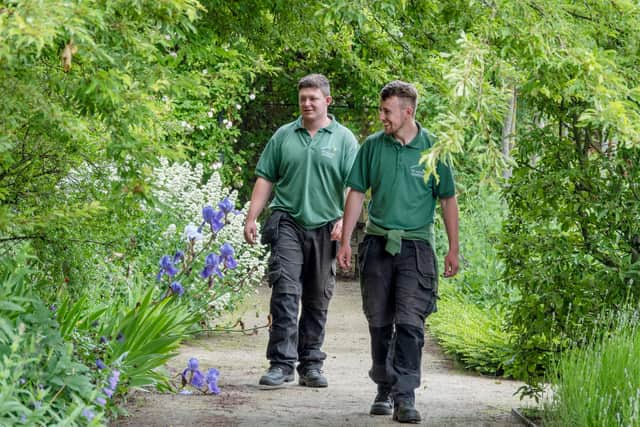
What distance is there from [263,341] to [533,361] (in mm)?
4122

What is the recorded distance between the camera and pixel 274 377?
702 centimetres

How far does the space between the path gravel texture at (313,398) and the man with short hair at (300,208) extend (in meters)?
0.27

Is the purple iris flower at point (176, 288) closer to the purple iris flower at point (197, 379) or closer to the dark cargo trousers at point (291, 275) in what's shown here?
the purple iris flower at point (197, 379)

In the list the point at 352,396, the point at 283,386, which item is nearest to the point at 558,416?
the point at 352,396

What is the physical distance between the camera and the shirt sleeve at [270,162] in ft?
23.8

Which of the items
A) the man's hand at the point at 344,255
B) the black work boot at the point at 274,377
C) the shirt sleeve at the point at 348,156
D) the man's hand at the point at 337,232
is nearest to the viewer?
the man's hand at the point at 344,255

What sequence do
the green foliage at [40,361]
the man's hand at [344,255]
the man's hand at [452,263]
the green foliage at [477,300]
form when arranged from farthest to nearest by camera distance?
the green foliage at [477,300] < the man's hand at [344,255] < the man's hand at [452,263] < the green foliage at [40,361]

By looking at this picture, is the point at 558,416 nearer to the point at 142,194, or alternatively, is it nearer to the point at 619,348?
the point at 619,348

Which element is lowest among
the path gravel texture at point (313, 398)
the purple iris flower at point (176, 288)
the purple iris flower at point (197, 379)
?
the path gravel texture at point (313, 398)

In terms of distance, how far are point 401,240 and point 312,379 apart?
5.27 ft

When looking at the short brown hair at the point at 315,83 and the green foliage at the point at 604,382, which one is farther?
the short brown hair at the point at 315,83

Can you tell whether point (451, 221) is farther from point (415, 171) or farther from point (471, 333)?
Answer: point (471, 333)

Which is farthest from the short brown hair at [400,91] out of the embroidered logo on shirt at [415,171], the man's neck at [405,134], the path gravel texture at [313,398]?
the path gravel texture at [313,398]

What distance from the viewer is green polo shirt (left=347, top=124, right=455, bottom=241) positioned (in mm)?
6039
